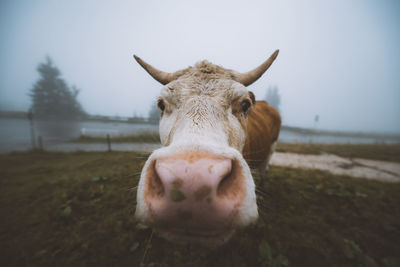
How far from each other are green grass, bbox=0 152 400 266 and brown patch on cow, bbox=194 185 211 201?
5.75ft

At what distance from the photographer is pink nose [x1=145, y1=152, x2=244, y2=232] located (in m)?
0.90

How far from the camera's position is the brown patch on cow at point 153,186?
996 mm

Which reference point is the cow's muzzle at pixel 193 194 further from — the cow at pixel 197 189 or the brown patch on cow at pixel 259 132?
the brown patch on cow at pixel 259 132

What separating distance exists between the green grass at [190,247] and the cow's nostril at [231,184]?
151cm

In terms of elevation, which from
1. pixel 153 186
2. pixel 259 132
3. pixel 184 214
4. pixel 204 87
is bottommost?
pixel 184 214

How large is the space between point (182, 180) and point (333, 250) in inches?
129

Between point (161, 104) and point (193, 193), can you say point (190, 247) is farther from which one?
point (161, 104)

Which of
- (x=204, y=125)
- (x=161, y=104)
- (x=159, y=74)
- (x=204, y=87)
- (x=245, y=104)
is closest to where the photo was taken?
(x=204, y=125)

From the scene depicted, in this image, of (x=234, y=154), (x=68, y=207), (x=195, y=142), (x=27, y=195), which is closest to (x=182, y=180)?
(x=195, y=142)

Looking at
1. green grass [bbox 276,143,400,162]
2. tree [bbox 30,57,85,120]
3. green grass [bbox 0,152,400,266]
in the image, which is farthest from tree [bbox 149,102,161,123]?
tree [bbox 30,57,85,120]

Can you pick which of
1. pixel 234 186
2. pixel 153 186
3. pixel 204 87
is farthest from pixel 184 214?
pixel 204 87

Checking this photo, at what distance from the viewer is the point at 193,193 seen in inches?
35.2

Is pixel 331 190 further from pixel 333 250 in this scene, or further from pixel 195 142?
pixel 195 142

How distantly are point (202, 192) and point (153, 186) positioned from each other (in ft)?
1.28
